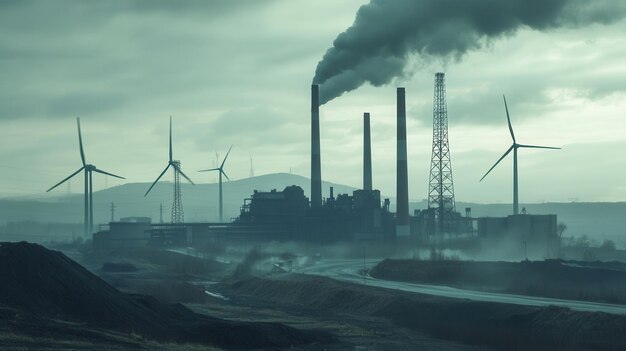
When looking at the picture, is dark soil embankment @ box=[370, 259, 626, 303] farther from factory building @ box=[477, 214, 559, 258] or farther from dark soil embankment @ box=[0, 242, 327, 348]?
factory building @ box=[477, 214, 559, 258]

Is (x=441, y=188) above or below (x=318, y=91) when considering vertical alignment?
below

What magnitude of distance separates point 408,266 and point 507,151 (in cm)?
4304

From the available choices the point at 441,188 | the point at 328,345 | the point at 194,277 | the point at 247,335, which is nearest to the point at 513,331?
the point at 328,345

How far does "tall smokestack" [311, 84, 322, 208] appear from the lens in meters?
130

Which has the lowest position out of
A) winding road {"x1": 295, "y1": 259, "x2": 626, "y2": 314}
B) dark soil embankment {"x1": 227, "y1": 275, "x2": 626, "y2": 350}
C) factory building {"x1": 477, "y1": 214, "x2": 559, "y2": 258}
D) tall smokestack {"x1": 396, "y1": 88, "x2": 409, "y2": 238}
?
dark soil embankment {"x1": 227, "y1": 275, "x2": 626, "y2": 350}

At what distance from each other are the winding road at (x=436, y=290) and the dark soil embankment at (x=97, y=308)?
17828mm

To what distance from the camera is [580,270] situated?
259ft

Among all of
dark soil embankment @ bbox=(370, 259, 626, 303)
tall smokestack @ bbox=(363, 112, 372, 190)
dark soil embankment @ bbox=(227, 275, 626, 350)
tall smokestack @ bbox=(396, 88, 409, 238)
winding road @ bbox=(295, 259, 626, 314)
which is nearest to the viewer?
dark soil embankment @ bbox=(227, 275, 626, 350)

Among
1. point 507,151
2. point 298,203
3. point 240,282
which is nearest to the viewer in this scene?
point 240,282

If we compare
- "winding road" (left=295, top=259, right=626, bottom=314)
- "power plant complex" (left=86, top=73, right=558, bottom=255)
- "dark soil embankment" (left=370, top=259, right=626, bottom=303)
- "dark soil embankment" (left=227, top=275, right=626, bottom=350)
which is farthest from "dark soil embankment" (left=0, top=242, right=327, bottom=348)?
"power plant complex" (left=86, top=73, right=558, bottom=255)

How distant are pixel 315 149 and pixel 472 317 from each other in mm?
→ 80782

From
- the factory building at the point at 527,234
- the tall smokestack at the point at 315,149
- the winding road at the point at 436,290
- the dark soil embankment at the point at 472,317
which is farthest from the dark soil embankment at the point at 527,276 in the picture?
the tall smokestack at the point at 315,149

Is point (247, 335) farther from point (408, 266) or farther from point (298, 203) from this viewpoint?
point (298, 203)

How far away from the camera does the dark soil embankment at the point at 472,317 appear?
5109 cm
